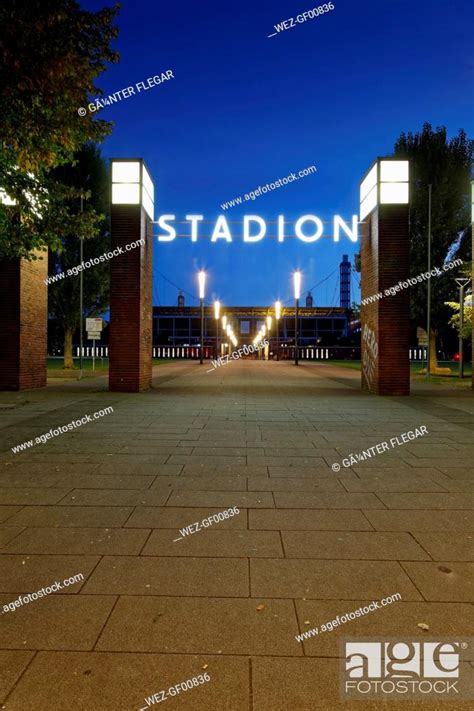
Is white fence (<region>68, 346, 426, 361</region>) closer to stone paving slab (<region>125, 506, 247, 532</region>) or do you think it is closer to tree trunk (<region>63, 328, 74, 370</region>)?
tree trunk (<region>63, 328, 74, 370</region>)

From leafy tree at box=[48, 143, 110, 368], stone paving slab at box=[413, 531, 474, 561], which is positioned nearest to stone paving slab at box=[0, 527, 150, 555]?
stone paving slab at box=[413, 531, 474, 561]

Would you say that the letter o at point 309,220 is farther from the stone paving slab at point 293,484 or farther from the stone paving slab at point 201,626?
the stone paving slab at point 201,626

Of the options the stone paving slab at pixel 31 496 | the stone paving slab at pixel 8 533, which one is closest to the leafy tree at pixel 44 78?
the stone paving slab at pixel 31 496

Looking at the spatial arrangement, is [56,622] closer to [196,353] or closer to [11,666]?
[11,666]

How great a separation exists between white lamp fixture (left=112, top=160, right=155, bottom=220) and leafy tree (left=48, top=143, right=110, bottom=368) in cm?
1389

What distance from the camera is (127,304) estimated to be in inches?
715

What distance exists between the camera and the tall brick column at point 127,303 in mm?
18062

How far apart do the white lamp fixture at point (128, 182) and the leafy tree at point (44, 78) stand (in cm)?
702

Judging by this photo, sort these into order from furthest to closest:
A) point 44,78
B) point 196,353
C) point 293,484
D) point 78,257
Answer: point 196,353 → point 78,257 → point 44,78 → point 293,484

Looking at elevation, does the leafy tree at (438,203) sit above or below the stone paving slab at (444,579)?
above

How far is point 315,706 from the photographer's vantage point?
2.66 meters

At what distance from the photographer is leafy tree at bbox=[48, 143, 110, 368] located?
31.7 m

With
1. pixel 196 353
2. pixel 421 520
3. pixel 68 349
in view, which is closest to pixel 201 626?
pixel 421 520

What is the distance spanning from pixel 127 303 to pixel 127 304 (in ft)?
0.11
